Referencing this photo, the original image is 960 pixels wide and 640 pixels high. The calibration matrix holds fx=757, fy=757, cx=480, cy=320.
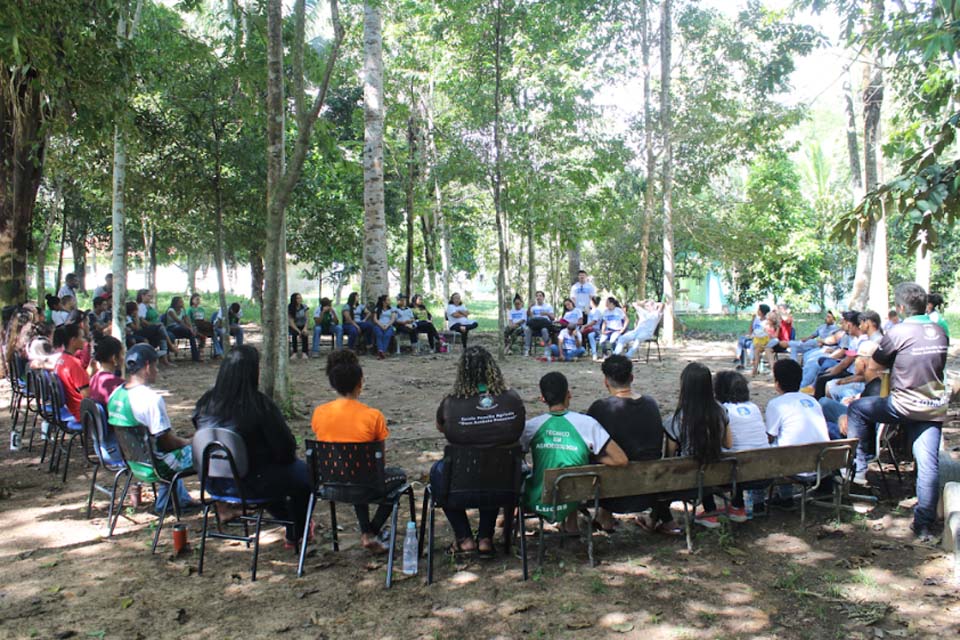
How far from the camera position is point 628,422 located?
4.71 meters

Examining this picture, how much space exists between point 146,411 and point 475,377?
2.19 m

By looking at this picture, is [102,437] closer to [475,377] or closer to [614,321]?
[475,377]

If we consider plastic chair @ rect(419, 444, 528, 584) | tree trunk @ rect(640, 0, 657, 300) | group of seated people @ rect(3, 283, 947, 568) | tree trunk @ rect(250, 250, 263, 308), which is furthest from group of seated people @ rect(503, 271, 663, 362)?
tree trunk @ rect(250, 250, 263, 308)

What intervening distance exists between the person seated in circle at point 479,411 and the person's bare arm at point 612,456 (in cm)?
55

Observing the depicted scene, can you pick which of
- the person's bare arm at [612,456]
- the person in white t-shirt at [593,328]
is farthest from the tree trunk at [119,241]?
the person in white t-shirt at [593,328]

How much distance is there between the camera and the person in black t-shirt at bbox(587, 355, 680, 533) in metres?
4.70

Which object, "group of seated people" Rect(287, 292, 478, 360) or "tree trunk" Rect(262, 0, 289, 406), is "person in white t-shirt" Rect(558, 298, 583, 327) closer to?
"group of seated people" Rect(287, 292, 478, 360)

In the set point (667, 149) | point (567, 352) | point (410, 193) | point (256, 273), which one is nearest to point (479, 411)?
point (567, 352)

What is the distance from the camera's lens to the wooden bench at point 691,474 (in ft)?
14.3

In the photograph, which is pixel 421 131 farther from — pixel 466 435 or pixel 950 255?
pixel 950 255

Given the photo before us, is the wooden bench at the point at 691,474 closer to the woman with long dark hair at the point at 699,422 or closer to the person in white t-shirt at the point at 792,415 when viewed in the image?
the woman with long dark hair at the point at 699,422

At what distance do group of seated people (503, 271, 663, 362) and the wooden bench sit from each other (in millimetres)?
8826

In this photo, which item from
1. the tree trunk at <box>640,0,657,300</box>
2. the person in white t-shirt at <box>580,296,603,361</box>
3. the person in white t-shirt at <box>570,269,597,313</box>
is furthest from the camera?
the tree trunk at <box>640,0,657,300</box>

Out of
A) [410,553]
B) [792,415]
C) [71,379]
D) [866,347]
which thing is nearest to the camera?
[410,553]
